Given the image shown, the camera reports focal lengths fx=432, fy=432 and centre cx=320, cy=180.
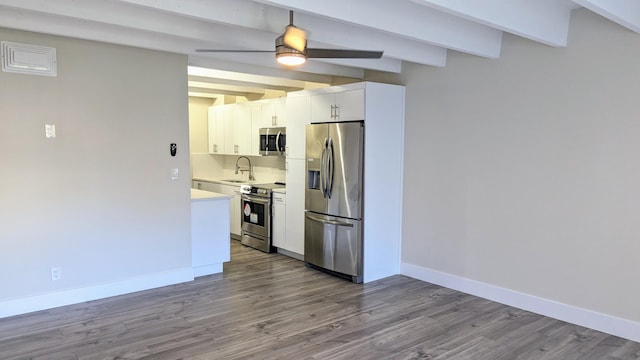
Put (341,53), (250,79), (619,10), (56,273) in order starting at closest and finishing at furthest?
(619,10), (341,53), (56,273), (250,79)

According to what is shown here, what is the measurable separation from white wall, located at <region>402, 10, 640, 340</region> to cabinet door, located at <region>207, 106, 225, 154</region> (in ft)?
12.4

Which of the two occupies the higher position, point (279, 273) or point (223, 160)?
point (223, 160)

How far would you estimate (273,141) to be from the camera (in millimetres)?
6547

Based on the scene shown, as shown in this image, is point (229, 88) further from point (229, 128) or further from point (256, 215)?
point (256, 215)

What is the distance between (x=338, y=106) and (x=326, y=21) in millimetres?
1469

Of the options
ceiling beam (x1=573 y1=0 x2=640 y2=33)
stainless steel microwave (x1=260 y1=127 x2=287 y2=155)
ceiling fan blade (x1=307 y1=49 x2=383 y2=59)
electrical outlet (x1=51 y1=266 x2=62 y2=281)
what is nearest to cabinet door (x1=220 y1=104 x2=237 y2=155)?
stainless steel microwave (x1=260 y1=127 x2=287 y2=155)

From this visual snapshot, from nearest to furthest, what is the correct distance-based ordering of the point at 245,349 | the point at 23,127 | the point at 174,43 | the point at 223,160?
the point at 245,349 < the point at 23,127 < the point at 174,43 < the point at 223,160

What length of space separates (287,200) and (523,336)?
334cm

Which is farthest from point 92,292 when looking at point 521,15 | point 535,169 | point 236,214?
point 521,15

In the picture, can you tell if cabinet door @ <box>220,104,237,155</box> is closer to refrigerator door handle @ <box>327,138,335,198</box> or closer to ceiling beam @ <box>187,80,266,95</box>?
ceiling beam @ <box>187,80,266,95</box>

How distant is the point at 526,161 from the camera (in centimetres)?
408

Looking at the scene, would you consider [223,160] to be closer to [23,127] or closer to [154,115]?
[154,115]

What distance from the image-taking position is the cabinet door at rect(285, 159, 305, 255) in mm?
5703

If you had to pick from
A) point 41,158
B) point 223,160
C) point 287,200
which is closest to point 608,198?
point 287,200
